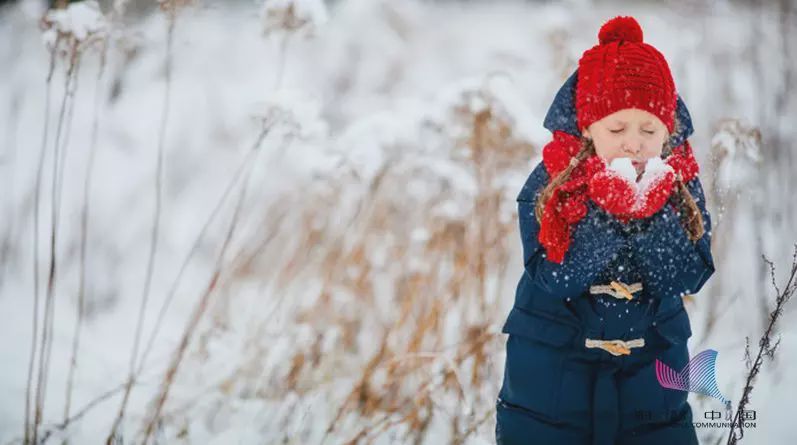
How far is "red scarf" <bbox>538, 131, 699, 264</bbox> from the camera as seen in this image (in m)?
0.84

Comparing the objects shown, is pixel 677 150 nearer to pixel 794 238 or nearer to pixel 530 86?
pixel 794 238

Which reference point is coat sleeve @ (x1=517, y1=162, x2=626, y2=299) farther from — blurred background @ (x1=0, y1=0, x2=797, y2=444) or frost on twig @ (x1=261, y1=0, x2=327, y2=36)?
frost on twig @ (x1=261, y1=0, x2=327, y2=36)

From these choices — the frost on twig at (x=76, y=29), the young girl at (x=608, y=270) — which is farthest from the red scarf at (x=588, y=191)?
the frost on twig at (x=76, y=29)

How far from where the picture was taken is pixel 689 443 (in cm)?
95

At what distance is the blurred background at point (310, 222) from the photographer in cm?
132

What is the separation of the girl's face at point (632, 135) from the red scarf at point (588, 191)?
0.09 feet

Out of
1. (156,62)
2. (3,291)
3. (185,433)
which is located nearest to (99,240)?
(3,291)

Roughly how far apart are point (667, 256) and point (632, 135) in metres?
0.18

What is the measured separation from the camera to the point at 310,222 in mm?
2006

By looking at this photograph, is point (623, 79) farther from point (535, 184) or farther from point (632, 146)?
point (535, 184)

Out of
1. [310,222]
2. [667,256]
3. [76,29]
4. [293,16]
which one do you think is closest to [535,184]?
[667,256]

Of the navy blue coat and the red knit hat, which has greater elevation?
the red knit hat

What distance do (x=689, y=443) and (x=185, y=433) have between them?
101 cm

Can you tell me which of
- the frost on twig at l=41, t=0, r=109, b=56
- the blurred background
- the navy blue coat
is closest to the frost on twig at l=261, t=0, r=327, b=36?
the blurred background
